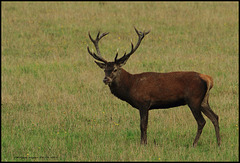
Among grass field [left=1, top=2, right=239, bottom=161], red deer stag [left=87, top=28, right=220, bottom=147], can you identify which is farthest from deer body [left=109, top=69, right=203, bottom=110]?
grass field [left=1, top=2, right=239, bottom=161]

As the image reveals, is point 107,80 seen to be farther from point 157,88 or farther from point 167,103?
point 167,103

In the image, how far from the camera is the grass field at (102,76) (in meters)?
8.80

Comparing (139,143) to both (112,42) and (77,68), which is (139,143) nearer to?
(77,68)

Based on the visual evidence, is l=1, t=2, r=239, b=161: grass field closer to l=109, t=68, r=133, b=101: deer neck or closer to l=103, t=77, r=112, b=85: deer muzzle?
l=109, t=68, r=133, b=101: deer neck

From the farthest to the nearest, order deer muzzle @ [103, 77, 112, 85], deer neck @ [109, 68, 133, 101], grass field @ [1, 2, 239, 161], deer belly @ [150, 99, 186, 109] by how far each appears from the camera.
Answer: deer neck @ [109, 68, 133, 101], deer belly @ [150, 99, 186, 109], deer muzzle @ [103, 77, 112, 85], grass field @ [1, 2, 239, 161]

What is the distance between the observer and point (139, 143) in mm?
9219

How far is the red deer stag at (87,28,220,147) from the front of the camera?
893 cm

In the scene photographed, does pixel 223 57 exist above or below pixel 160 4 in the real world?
below

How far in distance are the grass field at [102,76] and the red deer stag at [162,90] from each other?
0.59 m

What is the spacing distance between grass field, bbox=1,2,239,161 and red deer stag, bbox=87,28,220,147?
593 millimetres

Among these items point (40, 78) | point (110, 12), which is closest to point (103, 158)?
point (40, 78)

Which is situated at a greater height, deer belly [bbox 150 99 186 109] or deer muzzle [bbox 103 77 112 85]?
deer muzzle [bbox 103 77 112 85]

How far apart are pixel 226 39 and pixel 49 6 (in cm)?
1048

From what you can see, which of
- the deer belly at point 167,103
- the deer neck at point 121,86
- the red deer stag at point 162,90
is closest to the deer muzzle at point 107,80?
the red deer stag at point 162,90
